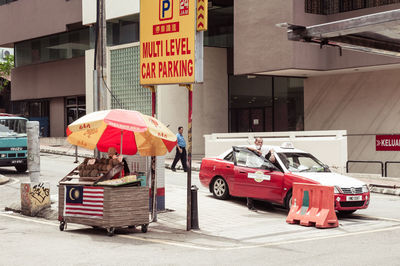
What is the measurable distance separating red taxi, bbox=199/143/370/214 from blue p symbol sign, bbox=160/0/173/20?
4.36 metres

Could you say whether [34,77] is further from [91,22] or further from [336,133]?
[336,133]

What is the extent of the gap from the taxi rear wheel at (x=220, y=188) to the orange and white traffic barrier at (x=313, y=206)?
2729mm

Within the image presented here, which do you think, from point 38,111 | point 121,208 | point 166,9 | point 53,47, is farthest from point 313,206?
point 38,111

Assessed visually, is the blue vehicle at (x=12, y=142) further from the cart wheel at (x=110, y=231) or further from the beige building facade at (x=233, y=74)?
the cart wheel at (x=110, y=231)

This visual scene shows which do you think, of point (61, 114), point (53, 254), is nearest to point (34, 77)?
point (61, 114)

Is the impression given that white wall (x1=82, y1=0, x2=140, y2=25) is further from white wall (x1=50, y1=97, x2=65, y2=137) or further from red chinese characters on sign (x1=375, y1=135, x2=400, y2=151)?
red chinese characters on sign (x1=375, y1=135, x2=400, y2=151)

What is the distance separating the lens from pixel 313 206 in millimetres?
13406

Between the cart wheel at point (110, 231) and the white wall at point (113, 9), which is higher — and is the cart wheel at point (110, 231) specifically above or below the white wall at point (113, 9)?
below

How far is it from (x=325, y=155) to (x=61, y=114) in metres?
24.3

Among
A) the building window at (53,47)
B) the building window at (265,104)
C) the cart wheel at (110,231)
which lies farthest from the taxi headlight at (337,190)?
the building window at (53,47)

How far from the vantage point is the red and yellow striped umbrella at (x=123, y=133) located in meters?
11.8

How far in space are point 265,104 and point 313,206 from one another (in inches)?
743

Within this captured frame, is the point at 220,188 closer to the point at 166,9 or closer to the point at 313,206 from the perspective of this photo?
the point at 313,206

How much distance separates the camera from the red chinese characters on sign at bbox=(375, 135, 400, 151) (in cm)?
2605
